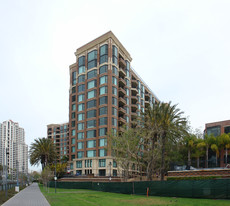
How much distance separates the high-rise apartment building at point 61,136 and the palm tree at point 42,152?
61.0 meters

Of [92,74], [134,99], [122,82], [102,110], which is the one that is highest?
[92,74]

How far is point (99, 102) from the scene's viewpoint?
78875 millimetres

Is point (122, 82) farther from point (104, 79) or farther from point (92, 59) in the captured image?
point (92, 59)

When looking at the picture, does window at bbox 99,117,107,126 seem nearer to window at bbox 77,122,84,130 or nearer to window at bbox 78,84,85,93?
window at bbox 77,122,84,130

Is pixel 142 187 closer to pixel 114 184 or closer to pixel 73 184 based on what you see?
pixel 114 184

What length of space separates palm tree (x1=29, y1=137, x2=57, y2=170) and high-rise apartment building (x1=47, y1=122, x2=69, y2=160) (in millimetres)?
60952

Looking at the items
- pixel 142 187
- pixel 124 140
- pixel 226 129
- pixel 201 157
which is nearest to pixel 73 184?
pixel 124 140

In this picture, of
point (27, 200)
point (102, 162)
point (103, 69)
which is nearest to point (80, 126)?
point (102, 162)

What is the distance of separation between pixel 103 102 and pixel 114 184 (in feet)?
125

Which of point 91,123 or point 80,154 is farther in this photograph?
point 80,154

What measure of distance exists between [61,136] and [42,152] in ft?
247

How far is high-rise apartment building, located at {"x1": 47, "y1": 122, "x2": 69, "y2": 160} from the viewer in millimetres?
147750

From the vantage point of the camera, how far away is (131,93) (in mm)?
93375

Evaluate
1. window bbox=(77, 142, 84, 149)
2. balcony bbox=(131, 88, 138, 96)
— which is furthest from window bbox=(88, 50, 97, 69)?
window bbox=(77, 142, 84, 149)
